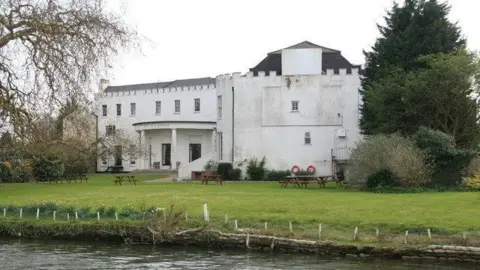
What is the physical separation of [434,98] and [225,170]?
691 inches

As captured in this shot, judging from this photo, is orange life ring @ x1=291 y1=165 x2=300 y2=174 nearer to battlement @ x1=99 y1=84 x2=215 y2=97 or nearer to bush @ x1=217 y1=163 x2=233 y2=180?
bush @ x1=217 y1=163 x2=233 y2=180

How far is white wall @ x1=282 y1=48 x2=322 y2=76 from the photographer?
146 ft

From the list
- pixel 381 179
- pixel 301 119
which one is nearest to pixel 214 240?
pixel 381 179

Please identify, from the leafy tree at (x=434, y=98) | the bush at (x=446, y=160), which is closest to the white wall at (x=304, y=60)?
the leafy tree at (x=434, y=98)

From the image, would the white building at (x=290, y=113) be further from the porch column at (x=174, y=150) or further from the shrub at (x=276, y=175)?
the porch column at (x=174, y=150)

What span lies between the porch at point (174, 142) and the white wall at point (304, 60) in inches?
459

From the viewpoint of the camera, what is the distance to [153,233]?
61.4 ft

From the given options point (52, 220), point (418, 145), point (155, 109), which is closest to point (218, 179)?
point (418, 145)

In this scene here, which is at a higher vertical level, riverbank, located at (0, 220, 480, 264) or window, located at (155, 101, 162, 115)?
window, located at (155, 101, 162, 115)

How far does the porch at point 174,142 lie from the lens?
52594 millimetres

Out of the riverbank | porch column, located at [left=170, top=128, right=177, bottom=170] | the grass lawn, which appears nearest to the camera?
the riverbank

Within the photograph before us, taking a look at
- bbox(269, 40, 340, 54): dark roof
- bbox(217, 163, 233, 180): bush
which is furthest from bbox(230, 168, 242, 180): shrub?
bbox(269, 40, 340, 54): dark roof

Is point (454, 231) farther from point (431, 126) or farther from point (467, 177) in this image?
point (431, 126)

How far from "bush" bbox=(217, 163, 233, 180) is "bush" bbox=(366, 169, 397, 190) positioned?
52.1ft
